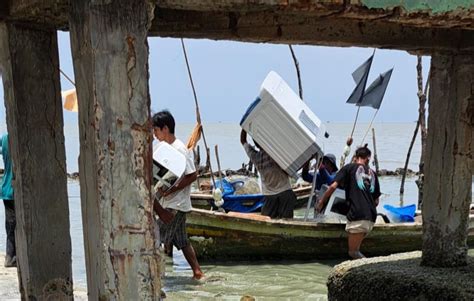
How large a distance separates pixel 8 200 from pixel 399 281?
13.5 feet

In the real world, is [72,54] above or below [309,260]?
above

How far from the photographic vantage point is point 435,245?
517cm

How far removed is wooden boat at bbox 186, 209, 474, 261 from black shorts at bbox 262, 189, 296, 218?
20 centimetres

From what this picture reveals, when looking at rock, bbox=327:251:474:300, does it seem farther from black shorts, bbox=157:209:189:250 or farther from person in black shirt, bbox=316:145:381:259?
person in black shirt, bbox=316:145:381:259

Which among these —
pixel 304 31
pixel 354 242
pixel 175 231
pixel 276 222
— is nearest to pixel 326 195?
pixel 354 242

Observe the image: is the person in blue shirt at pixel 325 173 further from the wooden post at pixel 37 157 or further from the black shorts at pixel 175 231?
the wooden post at pixel 37 157

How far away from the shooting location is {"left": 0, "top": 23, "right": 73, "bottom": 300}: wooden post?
4.02 metres

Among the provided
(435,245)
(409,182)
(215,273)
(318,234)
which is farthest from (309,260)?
(409,182)

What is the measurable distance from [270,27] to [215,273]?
511 cm

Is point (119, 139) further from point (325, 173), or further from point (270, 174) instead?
point (325, 173)

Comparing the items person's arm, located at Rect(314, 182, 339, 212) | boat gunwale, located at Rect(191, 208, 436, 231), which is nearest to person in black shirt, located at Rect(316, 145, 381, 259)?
person's arm, located at Rect(314, 182, 339, 212)

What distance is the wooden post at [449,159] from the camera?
16.3ft

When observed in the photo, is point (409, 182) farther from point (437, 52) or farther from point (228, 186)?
point (437, 52)

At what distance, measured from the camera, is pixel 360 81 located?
1204 centimetres
